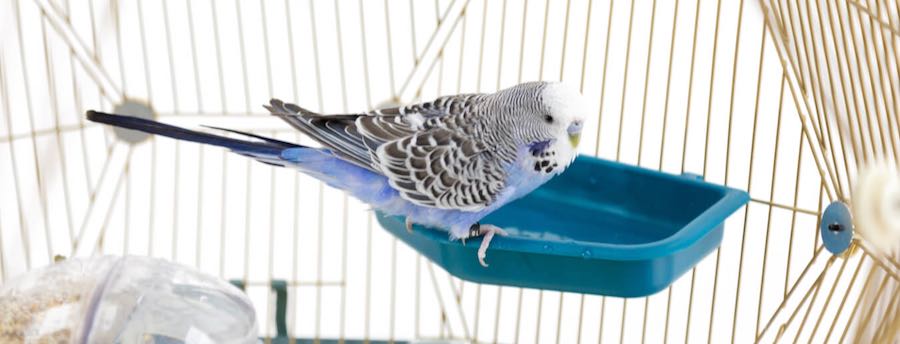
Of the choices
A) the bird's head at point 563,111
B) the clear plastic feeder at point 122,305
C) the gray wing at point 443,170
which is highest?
the bird's head at point 563,111

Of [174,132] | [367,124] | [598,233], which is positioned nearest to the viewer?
[174,132]

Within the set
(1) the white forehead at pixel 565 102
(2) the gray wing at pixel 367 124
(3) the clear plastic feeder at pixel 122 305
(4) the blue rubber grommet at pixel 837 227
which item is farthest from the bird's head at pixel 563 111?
(3) the clear plastic feeder at pixel 122 305

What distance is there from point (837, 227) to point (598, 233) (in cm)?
35

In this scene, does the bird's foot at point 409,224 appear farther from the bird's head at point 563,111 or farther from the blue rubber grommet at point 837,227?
the blue rubber grommet at point 837,227

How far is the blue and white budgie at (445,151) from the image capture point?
1.58m

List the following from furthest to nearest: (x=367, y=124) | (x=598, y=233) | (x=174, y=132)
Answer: (x=598, y=233) → (x=367, y=124) → (x=174, y=132)

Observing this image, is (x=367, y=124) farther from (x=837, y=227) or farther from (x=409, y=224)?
(x=837, y=227)

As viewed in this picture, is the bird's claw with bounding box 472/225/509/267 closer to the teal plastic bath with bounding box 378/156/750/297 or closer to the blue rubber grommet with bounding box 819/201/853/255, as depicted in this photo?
the teal plastic bath with bounding box 378/156/750/297

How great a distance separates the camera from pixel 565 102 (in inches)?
60.8

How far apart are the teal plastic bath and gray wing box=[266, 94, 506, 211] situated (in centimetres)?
7

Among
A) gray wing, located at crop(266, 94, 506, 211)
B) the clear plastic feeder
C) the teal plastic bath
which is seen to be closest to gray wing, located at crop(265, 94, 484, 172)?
gray wing, located at crop(266, 94, 506, 211)

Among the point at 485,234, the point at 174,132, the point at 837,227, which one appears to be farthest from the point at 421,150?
the point at 837,227

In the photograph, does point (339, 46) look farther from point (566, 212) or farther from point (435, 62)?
point (566, 212)

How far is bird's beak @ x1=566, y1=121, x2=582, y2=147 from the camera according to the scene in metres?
1.56
